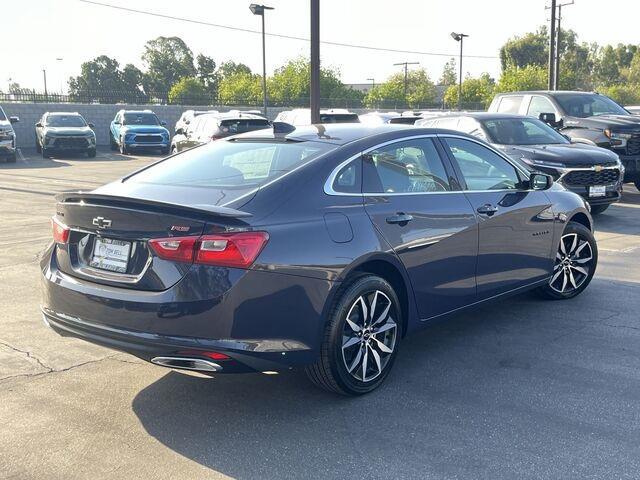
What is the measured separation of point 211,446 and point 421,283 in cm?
178

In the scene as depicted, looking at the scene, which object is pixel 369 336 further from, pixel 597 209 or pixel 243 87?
pixel 243 87

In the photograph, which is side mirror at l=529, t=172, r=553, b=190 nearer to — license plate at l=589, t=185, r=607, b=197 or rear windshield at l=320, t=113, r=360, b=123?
license plate at l=589, t=185, r=607, b=197

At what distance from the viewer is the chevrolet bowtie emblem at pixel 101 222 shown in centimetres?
405

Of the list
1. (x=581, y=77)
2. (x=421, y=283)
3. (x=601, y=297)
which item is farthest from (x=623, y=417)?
(x=581, y=77)

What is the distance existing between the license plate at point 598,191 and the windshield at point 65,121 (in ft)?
69.7

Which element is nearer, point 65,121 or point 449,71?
Result: point 65,121

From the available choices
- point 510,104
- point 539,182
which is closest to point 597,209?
point 510,104

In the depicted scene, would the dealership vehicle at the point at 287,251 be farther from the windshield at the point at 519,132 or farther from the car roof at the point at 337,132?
the windshield at the point at 519,132

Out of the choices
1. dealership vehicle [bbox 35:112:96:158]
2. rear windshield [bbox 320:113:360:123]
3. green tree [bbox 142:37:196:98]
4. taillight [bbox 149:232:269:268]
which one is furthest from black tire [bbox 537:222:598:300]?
green tree [bbox 142:37:196:98]

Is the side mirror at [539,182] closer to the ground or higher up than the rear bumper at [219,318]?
higher up

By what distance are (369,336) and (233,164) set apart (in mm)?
1436

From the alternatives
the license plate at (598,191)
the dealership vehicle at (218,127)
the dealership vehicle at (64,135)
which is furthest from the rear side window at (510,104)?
the dealership vehicle at (64,135)

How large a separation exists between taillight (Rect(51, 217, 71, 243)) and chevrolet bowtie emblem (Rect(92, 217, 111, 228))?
32 centimetres

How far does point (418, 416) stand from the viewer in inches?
163
